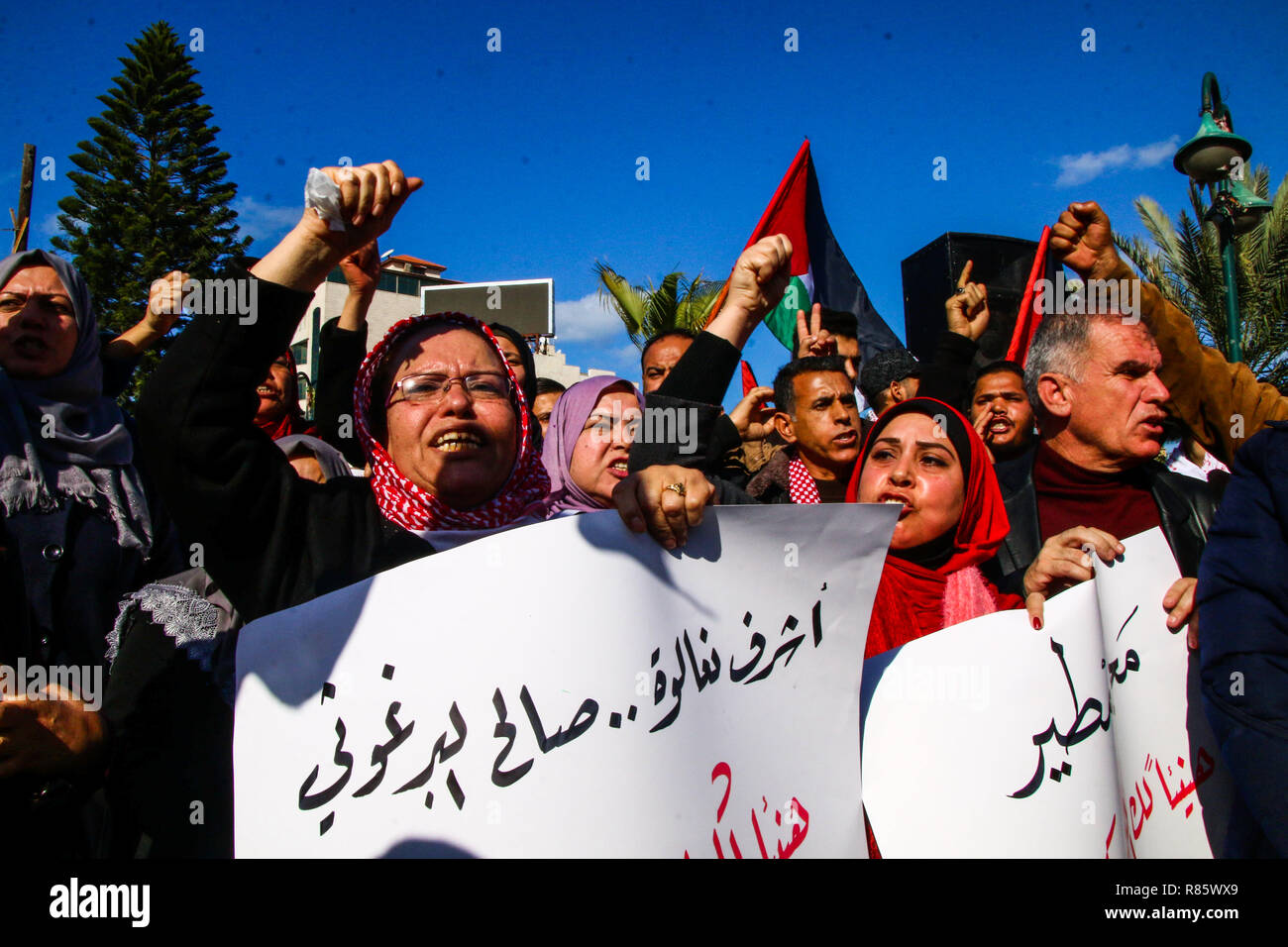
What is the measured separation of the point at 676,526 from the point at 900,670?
0.62 metres

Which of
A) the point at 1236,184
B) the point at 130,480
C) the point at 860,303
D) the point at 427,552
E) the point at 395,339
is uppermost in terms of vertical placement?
the point at 1236,184

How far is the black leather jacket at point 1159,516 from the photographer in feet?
6.89

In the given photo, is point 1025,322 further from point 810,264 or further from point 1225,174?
point 1225,174

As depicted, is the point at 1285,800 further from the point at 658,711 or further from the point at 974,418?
the point at 974,418

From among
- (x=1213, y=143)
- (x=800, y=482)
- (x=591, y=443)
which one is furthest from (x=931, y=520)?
(x=1213, y=143)

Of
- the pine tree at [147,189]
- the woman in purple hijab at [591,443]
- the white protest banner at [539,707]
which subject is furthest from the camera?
the pine tree at [147,189]

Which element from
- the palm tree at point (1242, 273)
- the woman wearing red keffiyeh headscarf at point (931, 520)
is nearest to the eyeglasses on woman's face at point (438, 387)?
the woman wearing red keffiyeh headscarf at point (931, 520)

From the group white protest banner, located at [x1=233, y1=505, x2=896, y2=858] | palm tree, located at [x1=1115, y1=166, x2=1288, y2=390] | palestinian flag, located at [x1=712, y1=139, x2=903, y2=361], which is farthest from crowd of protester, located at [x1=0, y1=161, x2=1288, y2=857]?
palm tree, located at [x1=1115, y1=166, x2=1288, y2=390]

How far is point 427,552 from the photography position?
165 centimetres

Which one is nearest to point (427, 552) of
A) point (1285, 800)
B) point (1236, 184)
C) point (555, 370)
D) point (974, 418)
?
point (1285, 800)

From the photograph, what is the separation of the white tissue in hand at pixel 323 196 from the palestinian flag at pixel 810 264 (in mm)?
3935

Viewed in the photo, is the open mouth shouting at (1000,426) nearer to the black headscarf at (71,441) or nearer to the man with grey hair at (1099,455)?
the man with grey hair at (1099,455)

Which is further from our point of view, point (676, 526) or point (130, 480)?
point (130, 480)

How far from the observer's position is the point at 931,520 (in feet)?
6.95
